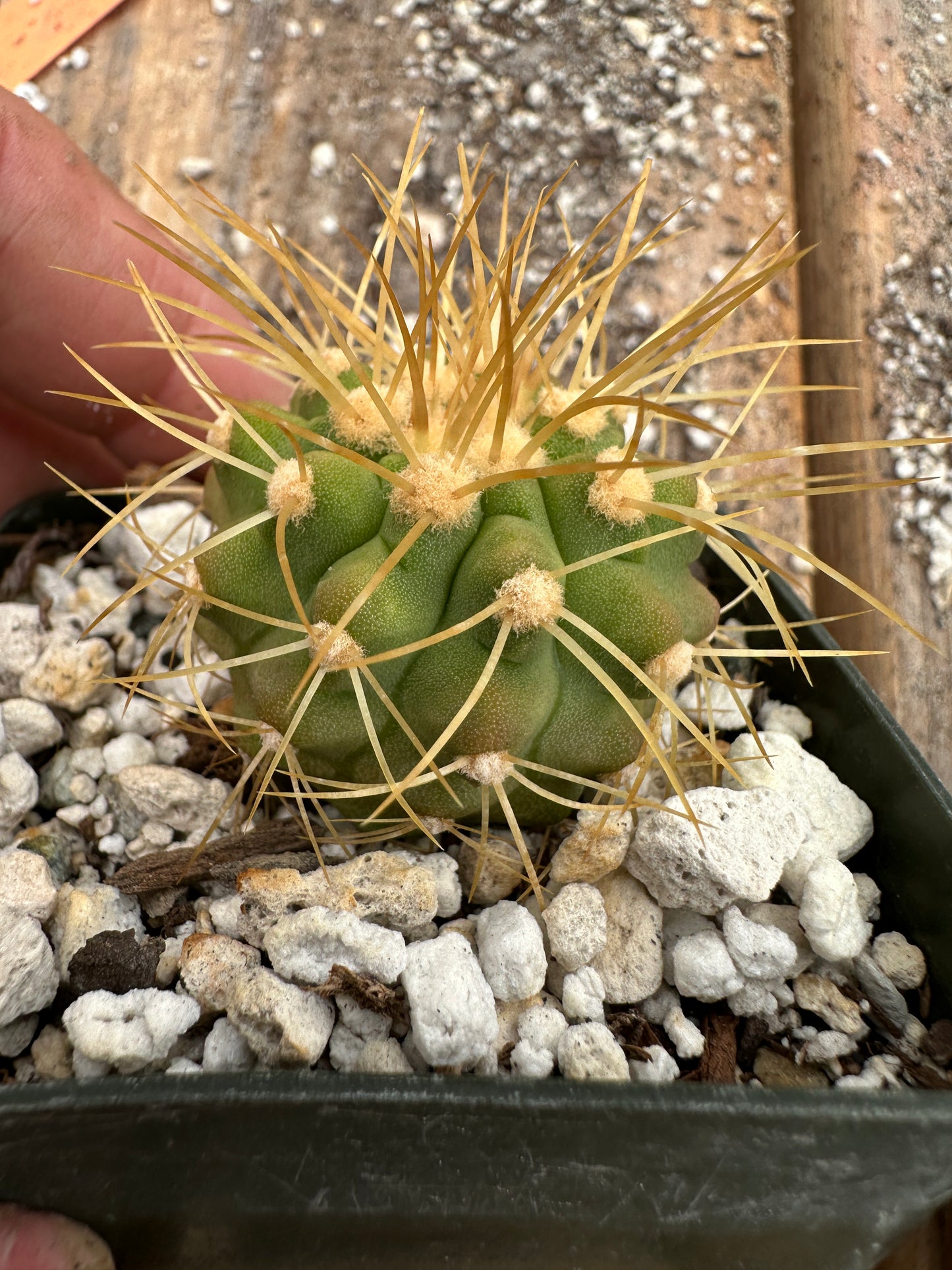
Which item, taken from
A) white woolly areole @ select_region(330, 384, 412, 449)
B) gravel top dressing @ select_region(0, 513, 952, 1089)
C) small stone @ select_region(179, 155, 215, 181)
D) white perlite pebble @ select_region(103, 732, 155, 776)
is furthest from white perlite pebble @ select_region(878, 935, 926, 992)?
small stone @ select_region(179, 155, 215, 181)

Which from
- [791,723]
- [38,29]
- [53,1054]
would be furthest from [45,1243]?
[38,29]

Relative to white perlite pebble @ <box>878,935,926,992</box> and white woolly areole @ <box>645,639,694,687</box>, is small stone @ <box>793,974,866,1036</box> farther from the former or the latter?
white woolly areole @ <box>645,639,694,687</box>

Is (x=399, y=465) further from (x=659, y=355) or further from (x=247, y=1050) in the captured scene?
(x=247, y=1050)

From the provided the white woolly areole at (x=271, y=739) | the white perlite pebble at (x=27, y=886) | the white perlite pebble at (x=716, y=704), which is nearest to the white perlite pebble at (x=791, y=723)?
the white perlite pebble at (x=716, y=704)

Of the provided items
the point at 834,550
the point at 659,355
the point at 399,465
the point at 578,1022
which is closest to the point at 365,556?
the point at 399,465

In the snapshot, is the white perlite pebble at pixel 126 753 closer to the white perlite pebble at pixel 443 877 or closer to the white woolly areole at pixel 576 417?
the white perlite pebble at pixel 443 877
